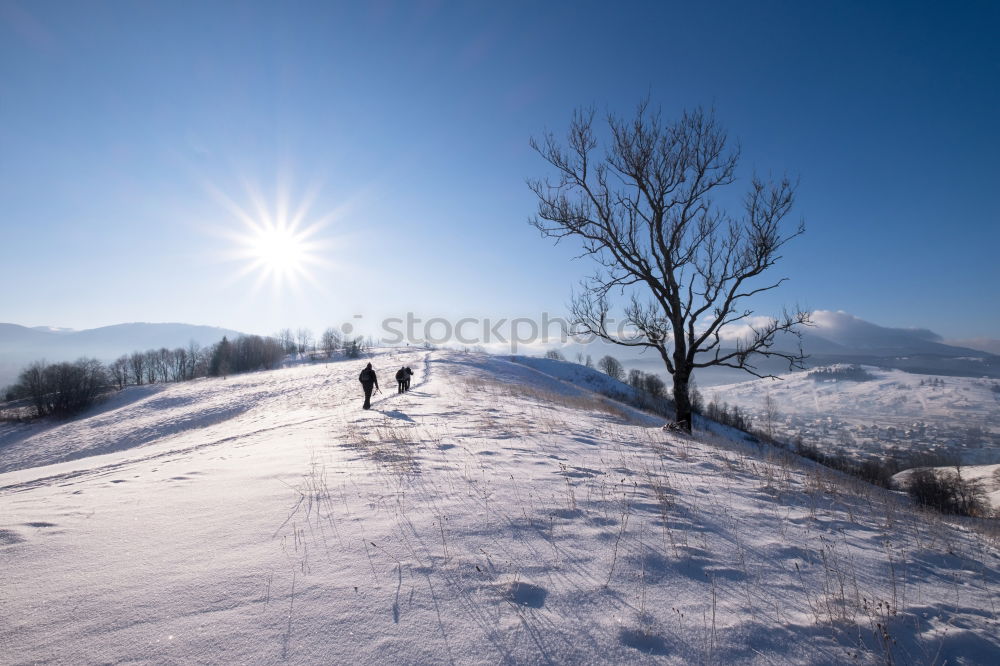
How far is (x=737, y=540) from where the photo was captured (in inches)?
144

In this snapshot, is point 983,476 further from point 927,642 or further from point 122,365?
point 122,365

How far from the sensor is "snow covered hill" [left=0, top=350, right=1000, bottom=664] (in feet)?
7.18

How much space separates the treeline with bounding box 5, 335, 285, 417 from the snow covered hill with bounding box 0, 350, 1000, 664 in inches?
2146

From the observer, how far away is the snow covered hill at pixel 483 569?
7.18 feet

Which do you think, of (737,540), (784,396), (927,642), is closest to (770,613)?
(927,642)

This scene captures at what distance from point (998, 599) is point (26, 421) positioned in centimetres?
6303

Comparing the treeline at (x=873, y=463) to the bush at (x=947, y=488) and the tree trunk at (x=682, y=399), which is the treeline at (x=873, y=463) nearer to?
the bush at (x=947, y=488)

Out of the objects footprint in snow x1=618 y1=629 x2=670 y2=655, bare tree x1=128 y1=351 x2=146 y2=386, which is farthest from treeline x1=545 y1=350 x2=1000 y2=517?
bare tree x1=128 y1=351 x2=146 y2=386

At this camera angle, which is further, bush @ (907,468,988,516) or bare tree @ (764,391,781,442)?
bare tree @ (764,391,781,442)

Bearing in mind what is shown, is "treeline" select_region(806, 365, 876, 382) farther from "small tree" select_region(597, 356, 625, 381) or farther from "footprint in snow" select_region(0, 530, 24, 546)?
"footprint in snow" select_region(0, 530, 24, 546)

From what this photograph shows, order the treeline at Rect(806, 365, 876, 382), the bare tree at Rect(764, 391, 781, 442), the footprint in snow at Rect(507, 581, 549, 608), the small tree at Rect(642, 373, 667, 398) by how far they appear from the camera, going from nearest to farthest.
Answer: the footprint in snow at Rect(507, 581, 549, 608)
the bare tree at Rect(764, 391, 781, 442)
the small tree at Rect(642, 373, 667, 398)
the treeline at Rect(806, 365, 876, 382)

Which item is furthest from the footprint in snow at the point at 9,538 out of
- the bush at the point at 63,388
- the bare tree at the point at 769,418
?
the bush at the point at 63,388

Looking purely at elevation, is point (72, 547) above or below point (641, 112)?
below

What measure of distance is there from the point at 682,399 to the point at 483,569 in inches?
378
